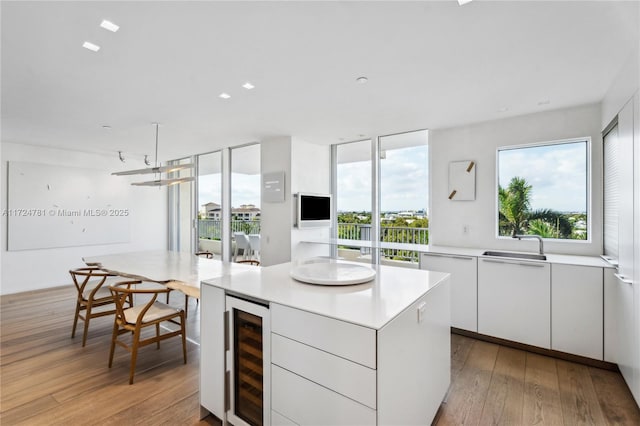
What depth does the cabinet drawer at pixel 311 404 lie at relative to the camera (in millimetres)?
1208

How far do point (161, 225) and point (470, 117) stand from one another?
6745 millimetres

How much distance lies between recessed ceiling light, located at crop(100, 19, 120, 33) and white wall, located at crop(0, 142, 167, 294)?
16.2ft

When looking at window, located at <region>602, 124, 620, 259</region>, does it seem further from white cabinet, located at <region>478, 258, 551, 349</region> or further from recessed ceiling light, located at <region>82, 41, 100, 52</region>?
recessed ceiling light, located at <region>82, 41, 100, 52</region>

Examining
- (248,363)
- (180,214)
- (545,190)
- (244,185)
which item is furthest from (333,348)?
(180,214)

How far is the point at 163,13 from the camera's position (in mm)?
1729

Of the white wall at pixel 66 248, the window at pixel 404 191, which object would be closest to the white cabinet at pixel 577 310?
the window at pixel 404 191

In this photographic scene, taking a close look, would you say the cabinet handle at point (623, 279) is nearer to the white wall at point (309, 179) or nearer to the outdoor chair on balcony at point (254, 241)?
the white wall at point (309, 179)

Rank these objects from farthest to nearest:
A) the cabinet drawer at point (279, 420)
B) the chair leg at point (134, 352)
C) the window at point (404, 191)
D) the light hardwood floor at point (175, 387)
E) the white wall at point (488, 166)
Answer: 1. the window at point (404, 191)
2. the white wall at point (488, 166)
3. the chair leg at point (134, 352)
4. the light hardwood floor at point (175, 387)
5. the cabinet drawer at point (279, 420)

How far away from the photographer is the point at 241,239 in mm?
6270

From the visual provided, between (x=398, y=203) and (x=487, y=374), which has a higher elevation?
(x=398, y=203)

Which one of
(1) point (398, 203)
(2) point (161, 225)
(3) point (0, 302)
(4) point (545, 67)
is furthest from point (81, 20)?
(2) point (161, 225)

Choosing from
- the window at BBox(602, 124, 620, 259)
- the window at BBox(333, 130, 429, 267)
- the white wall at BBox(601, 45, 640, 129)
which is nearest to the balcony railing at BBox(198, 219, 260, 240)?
the window at BBox(333, 130, 429, 267)

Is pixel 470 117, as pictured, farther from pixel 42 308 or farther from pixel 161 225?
pixel 161 225

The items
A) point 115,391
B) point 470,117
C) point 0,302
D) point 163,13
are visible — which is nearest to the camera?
point 163,13
